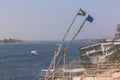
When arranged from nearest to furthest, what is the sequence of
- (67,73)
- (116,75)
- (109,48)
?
1. (116,75)
2. (67,73)
3. (109,48)

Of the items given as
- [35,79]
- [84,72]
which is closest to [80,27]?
[84,72]

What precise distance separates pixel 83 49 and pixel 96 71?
44.1m

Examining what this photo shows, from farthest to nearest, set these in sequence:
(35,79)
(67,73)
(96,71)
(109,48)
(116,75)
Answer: (109,48)
(35,79)
(67,73)
(96,71)
(116,75)

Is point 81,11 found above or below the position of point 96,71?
above

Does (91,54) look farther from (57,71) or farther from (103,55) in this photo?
(57,71)

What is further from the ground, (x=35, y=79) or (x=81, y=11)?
(x=81, y=11)

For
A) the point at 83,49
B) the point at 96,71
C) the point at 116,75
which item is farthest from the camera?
the point at 83,49

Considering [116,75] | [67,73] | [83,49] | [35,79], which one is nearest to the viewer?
[116,75]

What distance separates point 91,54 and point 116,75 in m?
45.1

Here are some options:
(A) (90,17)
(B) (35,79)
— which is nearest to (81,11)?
(A) (90,17)

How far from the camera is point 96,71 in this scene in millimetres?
40969

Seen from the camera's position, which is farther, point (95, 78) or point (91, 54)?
point (91, 54)

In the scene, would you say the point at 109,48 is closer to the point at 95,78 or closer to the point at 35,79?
the point at 35,79

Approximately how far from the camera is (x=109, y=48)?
79.8 meters
